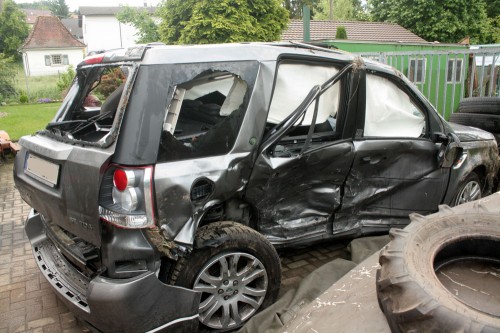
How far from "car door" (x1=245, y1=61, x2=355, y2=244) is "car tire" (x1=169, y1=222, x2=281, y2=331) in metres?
0.32

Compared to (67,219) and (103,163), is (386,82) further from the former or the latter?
(67,219)

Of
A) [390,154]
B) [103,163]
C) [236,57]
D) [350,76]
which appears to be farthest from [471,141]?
[103,163]

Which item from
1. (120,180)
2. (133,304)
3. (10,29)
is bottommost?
(133,304)

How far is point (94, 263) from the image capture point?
106 inches

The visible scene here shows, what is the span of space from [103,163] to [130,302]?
84 cm

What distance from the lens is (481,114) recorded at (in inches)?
230

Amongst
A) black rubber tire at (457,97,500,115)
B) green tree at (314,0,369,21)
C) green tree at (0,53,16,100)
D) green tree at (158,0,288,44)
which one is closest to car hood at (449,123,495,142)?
black rubber tire at (457,97,500,115)

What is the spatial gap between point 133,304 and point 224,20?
Answer: 671 centimetres

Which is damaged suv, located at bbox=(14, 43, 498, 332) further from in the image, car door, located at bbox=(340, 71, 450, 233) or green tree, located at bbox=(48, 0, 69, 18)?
green tree, located at bbox=(48, 0, 69, 18)

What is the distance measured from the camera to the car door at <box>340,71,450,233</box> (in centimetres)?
359

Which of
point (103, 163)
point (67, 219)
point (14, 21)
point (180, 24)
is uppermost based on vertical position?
point (14, 21)

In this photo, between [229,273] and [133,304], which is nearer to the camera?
[133,304]

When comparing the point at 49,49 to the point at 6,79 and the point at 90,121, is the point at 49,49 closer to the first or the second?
the point at 6,79

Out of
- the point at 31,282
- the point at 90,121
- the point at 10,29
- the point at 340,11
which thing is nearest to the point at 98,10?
the point at 10,29
